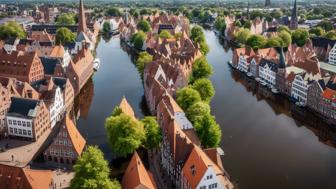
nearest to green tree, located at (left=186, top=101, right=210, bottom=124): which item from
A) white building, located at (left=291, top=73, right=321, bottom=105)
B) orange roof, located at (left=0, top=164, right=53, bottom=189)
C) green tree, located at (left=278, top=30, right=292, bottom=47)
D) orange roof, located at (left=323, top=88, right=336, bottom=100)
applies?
orange roof, located at (left=0, top=164, right=53, bottom=189)

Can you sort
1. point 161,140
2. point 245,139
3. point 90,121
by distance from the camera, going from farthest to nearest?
point 90,121, point 245,139, point 161,140

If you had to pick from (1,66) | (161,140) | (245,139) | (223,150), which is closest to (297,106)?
(245,139)

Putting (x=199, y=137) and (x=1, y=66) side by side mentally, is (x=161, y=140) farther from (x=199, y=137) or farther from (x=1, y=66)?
(x=1, y=66)

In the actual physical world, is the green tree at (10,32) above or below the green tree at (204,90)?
above

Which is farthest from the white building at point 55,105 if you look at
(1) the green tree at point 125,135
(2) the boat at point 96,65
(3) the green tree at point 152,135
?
(2) the boat at point 96,65

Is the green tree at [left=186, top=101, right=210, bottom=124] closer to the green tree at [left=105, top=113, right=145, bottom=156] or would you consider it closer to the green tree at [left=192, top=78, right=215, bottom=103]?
the green tree at [left=105, top=113, right=145, bottom=156]

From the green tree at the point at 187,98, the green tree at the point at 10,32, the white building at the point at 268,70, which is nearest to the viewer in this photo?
the green tree at the point at 187,98

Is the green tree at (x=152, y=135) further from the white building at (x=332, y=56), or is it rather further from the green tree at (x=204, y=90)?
the white building at (x=332, y=56)
